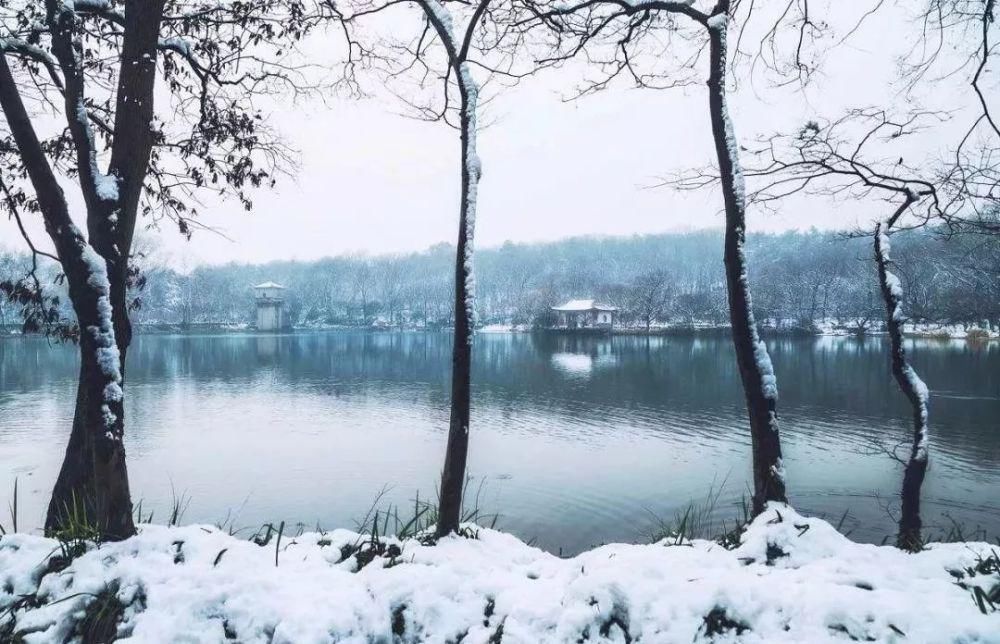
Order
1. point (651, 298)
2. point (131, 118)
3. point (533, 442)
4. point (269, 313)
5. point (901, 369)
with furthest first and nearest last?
point (269, 313), point (651, 298), point (533, 442), point (901, 369), point (131, 118)

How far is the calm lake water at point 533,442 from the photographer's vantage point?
10266 mm

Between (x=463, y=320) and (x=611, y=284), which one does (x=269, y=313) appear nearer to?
(x=611, y=284)

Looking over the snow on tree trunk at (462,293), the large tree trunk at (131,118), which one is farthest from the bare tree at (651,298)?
the large tree trunk at (131,118)

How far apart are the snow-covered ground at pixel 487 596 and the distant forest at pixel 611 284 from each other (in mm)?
31544

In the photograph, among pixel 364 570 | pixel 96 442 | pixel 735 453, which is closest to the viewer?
pixel 364 570

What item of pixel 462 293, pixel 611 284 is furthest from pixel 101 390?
pixel 611 284

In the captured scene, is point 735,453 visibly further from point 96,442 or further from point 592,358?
point 592,358

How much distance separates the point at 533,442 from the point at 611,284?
7412 cm

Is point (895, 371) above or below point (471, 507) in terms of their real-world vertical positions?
above

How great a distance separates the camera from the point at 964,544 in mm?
3678

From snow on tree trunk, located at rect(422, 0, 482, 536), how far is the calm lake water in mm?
4702

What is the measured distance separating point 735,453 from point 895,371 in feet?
27.2

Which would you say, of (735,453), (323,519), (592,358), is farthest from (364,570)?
(592,358)

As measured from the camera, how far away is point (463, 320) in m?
4.43
